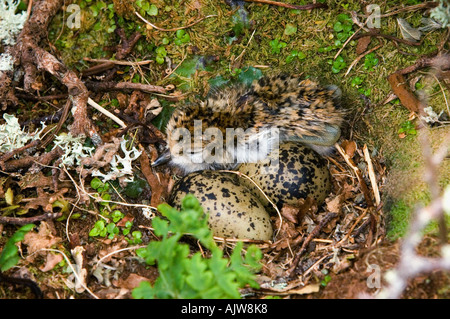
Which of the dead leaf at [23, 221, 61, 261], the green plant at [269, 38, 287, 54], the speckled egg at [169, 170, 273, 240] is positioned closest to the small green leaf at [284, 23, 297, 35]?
the green plant at [269, 38, 287, 54]

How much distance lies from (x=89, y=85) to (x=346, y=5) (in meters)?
2.49

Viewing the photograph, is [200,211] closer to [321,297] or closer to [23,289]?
[321,297]

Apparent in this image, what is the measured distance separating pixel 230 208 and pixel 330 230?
2.85 feet

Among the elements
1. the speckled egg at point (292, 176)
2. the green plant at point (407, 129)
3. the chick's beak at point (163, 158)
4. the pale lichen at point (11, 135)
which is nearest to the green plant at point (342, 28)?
the green plant at point (407, 129)

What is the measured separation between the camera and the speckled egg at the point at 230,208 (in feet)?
10.5

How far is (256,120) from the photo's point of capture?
3.60 m

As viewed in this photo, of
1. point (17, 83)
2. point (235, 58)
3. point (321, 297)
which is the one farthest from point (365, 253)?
point (17, 83)

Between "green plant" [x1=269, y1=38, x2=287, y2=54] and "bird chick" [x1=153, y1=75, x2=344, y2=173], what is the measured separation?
326 millimetres

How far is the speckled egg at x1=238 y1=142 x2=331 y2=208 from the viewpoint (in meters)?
3.39

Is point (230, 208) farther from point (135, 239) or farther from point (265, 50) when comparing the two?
point (265, 50)

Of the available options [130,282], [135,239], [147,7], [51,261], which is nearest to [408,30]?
[147,7]

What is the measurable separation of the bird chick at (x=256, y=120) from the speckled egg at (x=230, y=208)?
1.23ft

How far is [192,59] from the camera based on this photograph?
12.9 ft

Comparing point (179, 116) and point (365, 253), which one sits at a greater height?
point (179, 116)
